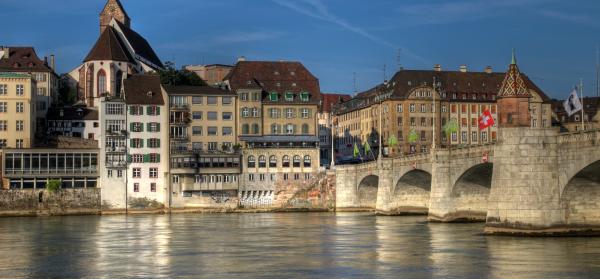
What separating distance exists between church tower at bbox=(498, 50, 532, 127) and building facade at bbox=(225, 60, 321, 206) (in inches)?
2816

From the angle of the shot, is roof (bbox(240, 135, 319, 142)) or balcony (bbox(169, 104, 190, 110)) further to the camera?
roof (bbox(240, 135, 319, 142))

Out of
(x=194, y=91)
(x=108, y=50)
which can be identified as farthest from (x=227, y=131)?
(x=108, y=50)

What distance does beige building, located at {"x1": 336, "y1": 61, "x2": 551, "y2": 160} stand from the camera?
161 m

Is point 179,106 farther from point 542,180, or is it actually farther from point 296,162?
point 542,180

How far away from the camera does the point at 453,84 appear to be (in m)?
166

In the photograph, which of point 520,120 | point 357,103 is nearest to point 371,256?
point 520,120

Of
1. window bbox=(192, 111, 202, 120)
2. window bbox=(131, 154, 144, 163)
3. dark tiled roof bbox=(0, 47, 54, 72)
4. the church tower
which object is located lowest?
window bbox=(131, 154, 144, 163)

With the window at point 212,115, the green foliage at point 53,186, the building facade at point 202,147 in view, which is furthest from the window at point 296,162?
the green foliage at point 53,186

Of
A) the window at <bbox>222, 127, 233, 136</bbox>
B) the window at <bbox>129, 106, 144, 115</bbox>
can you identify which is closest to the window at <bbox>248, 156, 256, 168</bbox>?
the window at <bbox>222, 127, 233, 136</bbox>

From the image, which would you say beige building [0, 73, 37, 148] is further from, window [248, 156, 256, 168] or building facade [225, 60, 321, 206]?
window [248, 156, 256, 168]

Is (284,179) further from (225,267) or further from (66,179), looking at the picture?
(225,267)

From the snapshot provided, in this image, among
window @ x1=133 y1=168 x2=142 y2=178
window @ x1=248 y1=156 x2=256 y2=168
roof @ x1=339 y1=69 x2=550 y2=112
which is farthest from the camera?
roof @ x1=339 y1=69 x2=550 y2=112

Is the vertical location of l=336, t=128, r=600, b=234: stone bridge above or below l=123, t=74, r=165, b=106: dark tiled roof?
below

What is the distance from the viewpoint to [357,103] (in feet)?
605
